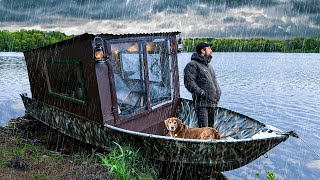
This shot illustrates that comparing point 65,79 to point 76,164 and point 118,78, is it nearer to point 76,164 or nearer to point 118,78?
point 118,78

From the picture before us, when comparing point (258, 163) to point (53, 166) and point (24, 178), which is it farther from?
point (24, 178)

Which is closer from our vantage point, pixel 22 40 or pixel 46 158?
pixel 46 158

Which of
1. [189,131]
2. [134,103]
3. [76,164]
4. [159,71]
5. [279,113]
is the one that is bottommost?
[279,113]

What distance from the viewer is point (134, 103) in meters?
7.36

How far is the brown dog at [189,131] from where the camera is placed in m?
6.07

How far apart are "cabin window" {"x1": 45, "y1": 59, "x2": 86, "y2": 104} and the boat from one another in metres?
0.03

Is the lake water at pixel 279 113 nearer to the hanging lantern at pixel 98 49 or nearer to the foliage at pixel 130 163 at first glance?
the foliage at pixel 130 163

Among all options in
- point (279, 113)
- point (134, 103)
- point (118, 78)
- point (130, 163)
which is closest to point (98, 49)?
point (118, 78)

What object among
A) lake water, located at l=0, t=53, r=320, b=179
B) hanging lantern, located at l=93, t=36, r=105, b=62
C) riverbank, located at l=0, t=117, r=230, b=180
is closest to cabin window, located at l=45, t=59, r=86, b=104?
hanging lantern, located at l=93, t=36, r=105, b=62

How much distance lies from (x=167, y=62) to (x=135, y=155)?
288 cm

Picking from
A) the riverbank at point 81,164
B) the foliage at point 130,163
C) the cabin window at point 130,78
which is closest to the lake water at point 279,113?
the riverbank at point 81,164

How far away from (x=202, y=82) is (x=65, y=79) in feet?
12.6

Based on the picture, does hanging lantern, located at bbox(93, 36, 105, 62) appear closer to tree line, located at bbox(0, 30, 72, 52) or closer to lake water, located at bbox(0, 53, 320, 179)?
→ lake water, located at bbox(0, 53, 320, 179)

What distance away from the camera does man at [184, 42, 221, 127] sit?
6.60m
